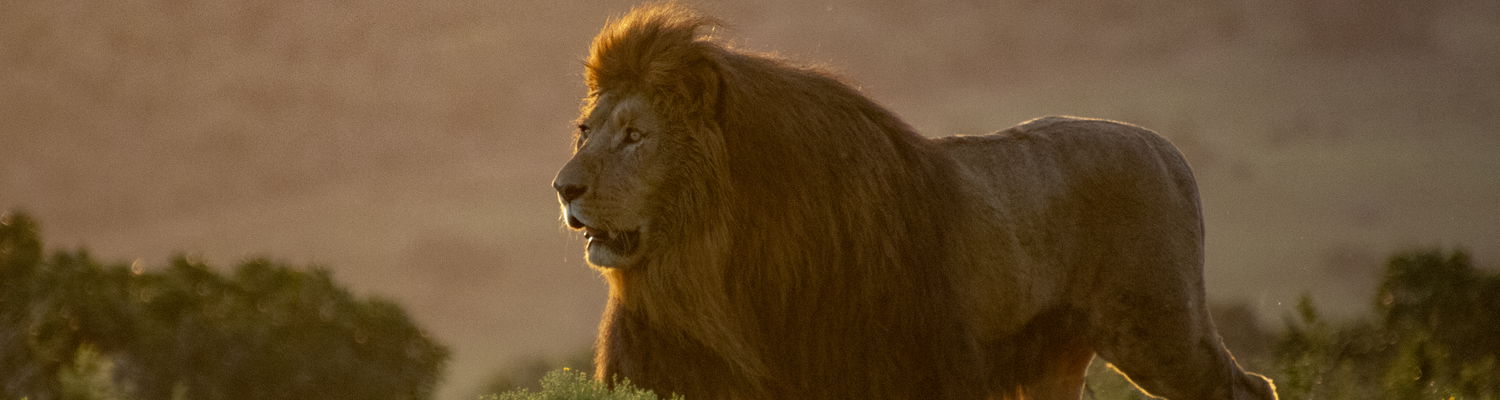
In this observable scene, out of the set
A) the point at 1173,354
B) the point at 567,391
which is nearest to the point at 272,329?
the point at 1173,354

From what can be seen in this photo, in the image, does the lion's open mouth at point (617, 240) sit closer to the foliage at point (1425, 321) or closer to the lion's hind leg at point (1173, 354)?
the lion's hind leg at point (1173, 354)

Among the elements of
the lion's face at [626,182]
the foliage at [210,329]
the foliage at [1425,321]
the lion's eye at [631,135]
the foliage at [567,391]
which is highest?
the foliage at [210,329]

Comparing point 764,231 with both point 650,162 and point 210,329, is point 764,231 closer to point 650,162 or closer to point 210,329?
point 650,162

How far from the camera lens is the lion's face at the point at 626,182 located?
5484 mm

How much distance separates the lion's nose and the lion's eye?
1.08 ft

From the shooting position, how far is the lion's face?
5484 millimetres

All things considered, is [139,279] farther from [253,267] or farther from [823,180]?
[823,180]

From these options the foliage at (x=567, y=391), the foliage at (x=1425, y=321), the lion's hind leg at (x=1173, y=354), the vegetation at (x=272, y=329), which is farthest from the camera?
the vegetation at (x=272, y=329)

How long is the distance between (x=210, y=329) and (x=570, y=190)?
19.1 metres

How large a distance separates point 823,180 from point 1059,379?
7.31 ft

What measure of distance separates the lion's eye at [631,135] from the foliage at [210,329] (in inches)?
648

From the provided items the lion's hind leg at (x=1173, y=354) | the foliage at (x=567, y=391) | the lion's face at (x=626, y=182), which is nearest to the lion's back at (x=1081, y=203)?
the lion's hind leg at (x=1173, y=354)

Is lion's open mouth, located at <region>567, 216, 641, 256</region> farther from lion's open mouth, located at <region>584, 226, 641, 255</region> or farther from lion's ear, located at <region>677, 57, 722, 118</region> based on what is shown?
lion's ear, located at <region>677, 57, 722, 118</region>

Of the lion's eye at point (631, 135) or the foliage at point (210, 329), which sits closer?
the lion's eye at point (631, 135)
